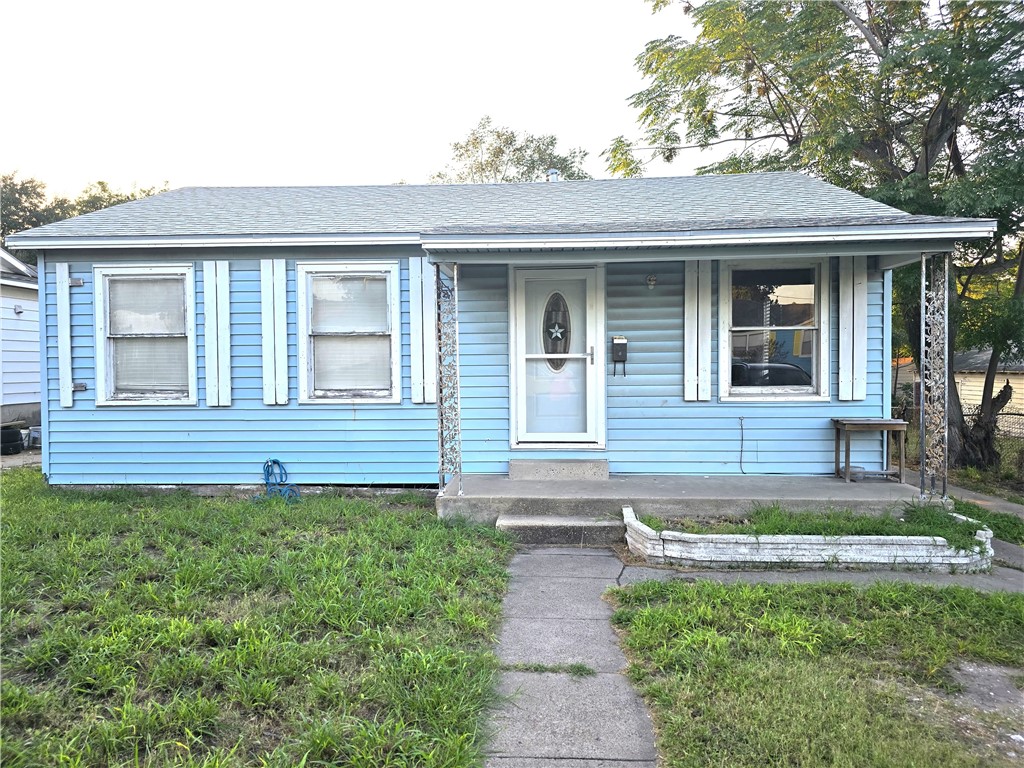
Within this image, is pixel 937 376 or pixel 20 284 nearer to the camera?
pixel 937 376

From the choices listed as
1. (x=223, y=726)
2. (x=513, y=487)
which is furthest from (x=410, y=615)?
(x=513, y=487)

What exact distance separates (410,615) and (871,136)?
10.8 m

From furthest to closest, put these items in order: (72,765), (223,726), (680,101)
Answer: (680,101), (223,726), (72,765)

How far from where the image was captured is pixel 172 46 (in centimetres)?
842

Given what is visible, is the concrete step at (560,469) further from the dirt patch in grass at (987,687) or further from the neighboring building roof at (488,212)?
the dirt patch in grass at (987,687)

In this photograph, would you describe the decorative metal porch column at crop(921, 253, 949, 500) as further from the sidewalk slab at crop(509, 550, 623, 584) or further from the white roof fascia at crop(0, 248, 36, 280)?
the white roof fascia at crop(0, 248, 36, 280)

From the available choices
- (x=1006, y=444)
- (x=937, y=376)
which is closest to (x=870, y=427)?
(x=937, y=376)

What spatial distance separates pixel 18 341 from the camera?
1244 cm

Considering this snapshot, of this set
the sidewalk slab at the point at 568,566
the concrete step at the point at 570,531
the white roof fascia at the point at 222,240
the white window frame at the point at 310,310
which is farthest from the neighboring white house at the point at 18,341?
the sidewalk slab at the point at 568,566

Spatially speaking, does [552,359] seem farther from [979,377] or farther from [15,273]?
[979,377]

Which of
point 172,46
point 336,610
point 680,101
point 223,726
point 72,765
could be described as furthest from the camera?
point 680,101

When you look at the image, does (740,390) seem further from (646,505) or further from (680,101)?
(680,101)

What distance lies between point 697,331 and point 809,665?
3.75 meters

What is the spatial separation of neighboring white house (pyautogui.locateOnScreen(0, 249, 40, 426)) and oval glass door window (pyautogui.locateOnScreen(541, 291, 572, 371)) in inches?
423
